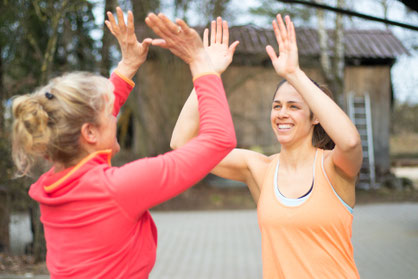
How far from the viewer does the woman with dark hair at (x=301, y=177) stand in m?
1.71

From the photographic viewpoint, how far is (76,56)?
1075cm

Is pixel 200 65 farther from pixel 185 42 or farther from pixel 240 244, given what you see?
pixel 240 244

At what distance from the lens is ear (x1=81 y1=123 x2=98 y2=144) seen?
4.53 feet

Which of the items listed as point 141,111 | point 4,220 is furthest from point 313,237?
point 141,111

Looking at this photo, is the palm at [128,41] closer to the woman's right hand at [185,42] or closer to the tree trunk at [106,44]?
the woman's right hand at [185,42]

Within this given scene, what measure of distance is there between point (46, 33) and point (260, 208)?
10.4 metres

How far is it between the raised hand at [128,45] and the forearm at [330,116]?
25.6 inches

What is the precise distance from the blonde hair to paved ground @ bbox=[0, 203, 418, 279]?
169 inches

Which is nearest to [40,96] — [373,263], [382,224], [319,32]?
[373,263]

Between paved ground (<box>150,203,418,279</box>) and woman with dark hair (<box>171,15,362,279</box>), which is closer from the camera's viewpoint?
woman with dark hair (<box>171,15,362,279</box>)

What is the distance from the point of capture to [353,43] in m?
14.1

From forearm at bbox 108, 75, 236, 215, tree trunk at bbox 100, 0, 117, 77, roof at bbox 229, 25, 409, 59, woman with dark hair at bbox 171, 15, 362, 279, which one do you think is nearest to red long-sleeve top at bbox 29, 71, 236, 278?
forearm at bbox 108, 75, 236, 215

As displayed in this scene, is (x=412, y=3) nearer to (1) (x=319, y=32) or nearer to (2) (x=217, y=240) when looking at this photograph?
(2) (x=217, y=240)

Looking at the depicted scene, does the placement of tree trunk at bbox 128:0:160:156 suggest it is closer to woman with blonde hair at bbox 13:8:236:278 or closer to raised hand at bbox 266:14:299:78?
raised hand at bbox 266:14:299:78
